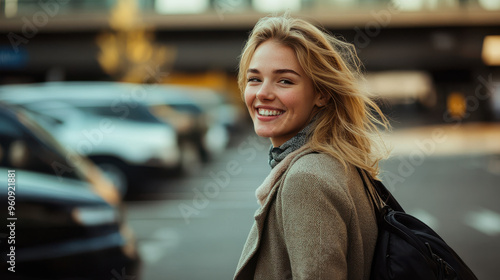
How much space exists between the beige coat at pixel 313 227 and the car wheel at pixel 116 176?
7894mm

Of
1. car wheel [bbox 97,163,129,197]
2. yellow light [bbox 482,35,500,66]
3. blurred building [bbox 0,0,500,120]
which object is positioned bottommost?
car wheel [bbox 97,163,129,197]

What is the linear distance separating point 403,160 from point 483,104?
72.2ft

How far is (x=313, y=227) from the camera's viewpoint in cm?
139

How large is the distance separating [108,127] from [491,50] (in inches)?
1144

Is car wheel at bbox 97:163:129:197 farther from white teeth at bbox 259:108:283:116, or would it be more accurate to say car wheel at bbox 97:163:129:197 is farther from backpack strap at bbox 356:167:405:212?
backpack strap at bbox 356:167:405:212

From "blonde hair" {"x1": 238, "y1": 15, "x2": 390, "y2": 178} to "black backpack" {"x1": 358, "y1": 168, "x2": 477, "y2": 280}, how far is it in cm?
20

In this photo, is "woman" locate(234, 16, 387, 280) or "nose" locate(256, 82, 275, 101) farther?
"nose" locate(256, 82, 275, 101)

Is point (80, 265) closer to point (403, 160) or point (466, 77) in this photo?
point (403, 160)

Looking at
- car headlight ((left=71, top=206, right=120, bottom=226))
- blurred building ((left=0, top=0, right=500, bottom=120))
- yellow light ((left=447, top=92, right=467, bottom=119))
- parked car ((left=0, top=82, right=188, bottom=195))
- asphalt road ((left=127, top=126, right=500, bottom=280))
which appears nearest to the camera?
car headlight ((left=71, top=206, right=120, bottom=226))

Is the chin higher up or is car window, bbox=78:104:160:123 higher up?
car window, bbox=78:104:160:123

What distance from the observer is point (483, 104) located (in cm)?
3400

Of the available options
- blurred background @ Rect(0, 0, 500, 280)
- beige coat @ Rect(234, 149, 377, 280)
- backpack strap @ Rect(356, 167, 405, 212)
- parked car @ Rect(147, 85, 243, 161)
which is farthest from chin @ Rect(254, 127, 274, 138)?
parked car @ Rect(147, 85, 243, 161)

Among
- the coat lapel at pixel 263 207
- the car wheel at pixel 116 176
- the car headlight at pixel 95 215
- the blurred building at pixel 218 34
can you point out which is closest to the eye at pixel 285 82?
the coat lapel at pixel 263 207

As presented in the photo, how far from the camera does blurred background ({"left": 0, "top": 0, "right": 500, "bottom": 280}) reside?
Answer: 3293mm
